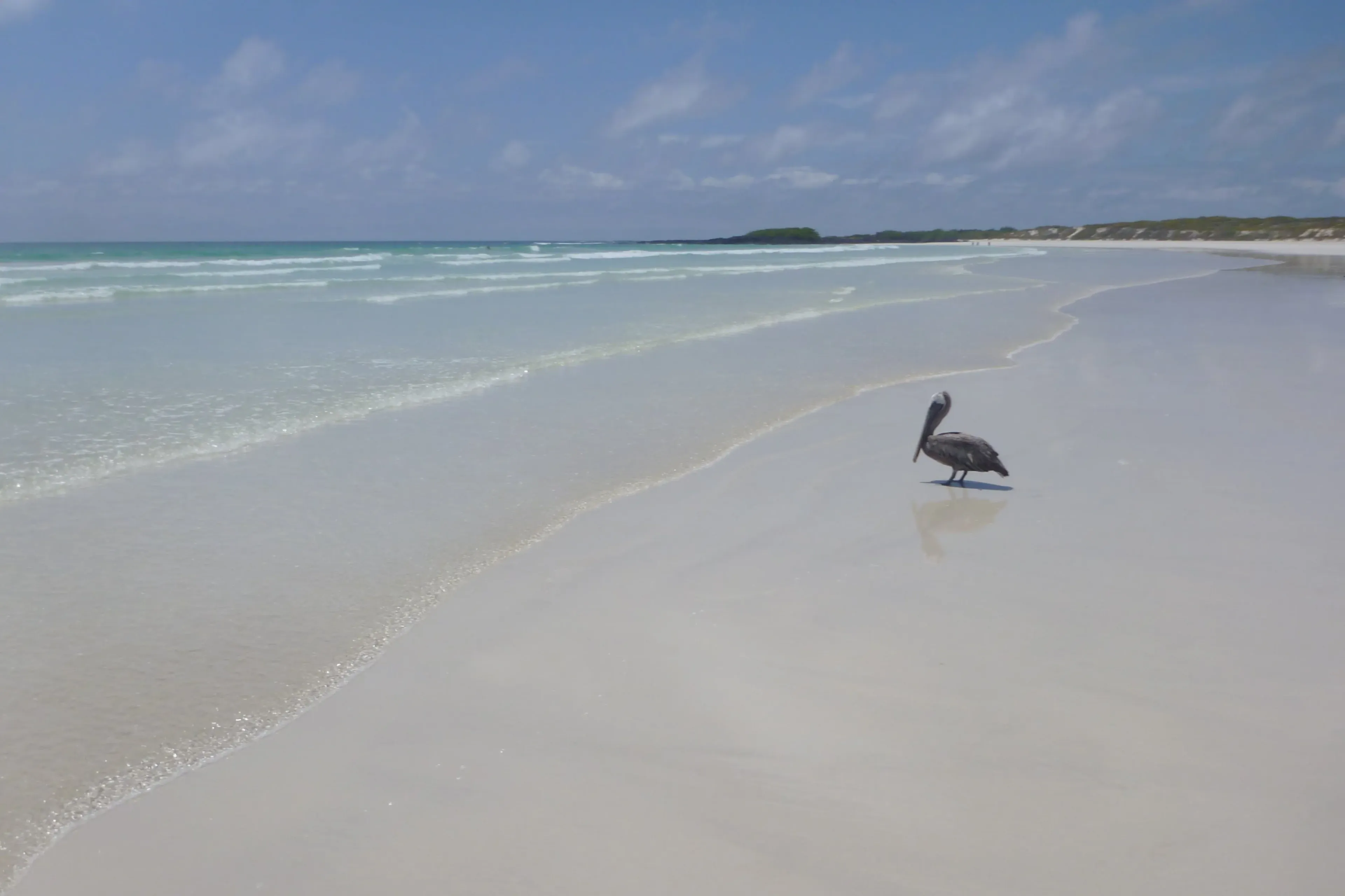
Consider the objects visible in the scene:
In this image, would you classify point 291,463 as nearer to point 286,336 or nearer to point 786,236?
point 286,336

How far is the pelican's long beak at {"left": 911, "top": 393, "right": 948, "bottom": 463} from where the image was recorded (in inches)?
253

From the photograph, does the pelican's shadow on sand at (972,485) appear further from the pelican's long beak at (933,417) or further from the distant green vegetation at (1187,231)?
the distant green vegetation at (1187,231)

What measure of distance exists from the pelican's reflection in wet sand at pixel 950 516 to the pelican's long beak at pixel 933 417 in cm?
45

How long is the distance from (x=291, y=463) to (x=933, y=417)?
414 centimetres

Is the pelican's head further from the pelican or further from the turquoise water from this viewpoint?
the turquoise water

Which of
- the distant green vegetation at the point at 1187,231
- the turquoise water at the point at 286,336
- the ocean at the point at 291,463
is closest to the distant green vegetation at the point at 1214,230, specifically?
the distant green vegetation at the point at 1187,231

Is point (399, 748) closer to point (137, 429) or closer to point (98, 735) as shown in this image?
point (98, 735)

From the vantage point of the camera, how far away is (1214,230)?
8556cm

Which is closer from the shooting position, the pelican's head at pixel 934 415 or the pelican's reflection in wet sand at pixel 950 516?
the pelican's reflection in wet sand at pixel 950 516

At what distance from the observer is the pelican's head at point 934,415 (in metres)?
6.43

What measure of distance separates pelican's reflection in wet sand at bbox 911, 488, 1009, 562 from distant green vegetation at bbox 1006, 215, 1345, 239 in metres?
69.0

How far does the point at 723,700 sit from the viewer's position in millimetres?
3422

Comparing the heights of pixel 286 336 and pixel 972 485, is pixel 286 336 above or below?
above

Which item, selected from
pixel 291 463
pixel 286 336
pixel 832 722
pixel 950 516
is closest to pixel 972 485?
pixel 950 516
